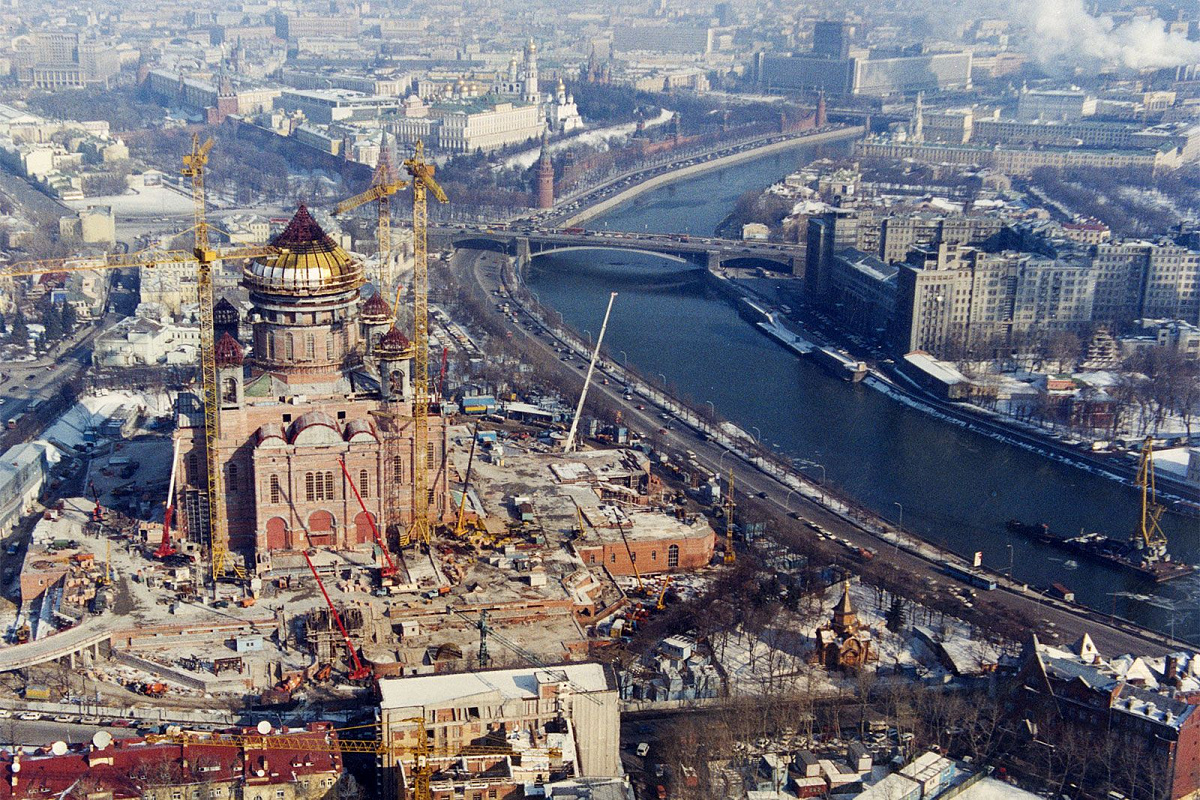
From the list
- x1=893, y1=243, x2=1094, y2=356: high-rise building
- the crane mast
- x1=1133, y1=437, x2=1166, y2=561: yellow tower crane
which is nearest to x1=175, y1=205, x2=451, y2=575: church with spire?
the crane mast

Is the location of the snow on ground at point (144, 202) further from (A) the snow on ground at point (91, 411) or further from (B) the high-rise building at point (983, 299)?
(B) the high-rise building at point (983, 299)

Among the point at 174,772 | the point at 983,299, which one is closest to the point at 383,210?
the point at 174,772

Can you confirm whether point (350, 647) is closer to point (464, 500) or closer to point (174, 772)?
point (174, 772)

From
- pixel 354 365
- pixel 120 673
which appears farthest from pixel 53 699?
pixel 354 365

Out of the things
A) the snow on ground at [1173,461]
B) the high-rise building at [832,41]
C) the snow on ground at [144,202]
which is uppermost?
the high-rise building at [832,41]

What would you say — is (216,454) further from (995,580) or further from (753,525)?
(995,580)

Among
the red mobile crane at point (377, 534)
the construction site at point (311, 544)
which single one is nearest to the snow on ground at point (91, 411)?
the construction site at point (311, 544)

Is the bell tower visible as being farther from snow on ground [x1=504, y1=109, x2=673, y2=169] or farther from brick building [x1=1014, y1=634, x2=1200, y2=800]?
snow on ground [x1=504, y1=109, x2=673, y2=169]
